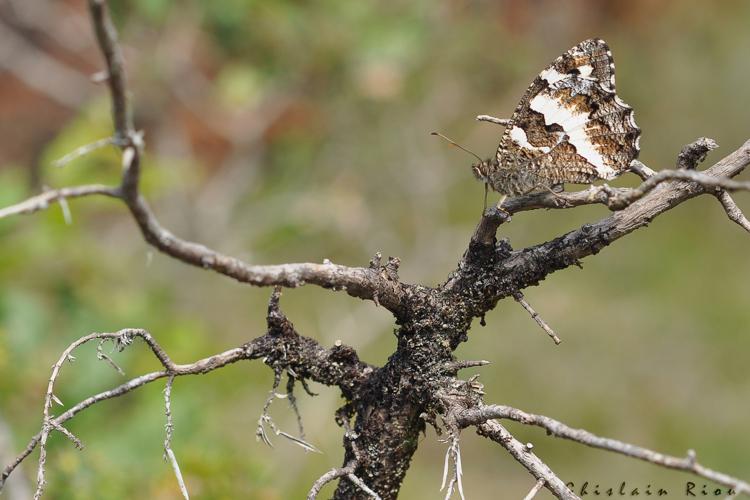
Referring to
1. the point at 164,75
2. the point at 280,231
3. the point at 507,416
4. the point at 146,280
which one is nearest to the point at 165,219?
the point at 146,280

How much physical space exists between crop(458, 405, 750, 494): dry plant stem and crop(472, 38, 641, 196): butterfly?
20.2 inches

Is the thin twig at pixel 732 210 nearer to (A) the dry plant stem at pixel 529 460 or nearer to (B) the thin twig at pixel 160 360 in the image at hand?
(A) the dry plant stem at pixel 529 460

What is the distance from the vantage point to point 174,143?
5723 mm

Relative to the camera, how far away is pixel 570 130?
→ 5.22ft

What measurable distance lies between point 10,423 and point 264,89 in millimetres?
2612

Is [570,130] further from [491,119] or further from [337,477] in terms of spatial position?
[337,477]

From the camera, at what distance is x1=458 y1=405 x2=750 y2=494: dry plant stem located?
37.4 inches

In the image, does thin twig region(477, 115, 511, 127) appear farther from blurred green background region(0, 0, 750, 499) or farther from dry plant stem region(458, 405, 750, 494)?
blurred green background region(0, 0, 750, 499)

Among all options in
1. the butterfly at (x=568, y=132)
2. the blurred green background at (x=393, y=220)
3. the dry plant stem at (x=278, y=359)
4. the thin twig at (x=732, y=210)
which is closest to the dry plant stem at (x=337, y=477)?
the dry plant stem at (x=278, y=359)

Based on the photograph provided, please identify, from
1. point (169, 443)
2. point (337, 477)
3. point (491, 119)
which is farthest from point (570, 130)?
point (169, 443)

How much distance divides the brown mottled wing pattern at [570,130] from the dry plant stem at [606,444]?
531 mm

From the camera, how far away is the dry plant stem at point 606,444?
95 centimetres

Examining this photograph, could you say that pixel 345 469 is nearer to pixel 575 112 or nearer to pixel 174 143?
pixel 575 112

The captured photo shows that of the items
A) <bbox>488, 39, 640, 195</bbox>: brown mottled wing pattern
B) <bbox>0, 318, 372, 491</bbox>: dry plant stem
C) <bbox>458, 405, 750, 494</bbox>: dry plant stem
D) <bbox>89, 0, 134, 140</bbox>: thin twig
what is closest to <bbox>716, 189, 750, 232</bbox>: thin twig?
<bbox>488, 39, 640, 195</bbox>: brown mottled wing pattern
